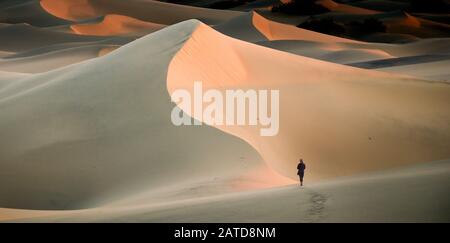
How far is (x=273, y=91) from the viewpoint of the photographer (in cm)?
1700

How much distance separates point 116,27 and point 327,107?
116ft

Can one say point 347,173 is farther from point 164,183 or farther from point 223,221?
point 223,221

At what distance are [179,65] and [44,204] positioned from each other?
17.6 feet

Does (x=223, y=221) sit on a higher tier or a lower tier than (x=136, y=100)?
lower

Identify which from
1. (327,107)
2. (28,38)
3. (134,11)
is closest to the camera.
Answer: (327,107)

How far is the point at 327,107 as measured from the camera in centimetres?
1672

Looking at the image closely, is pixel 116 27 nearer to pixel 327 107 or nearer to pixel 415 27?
pixel 415 27

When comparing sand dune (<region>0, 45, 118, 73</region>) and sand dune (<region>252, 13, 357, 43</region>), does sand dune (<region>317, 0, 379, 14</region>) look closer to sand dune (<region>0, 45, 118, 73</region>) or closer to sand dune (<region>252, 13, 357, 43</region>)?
sand dune (<region>252, 13, 357, 43</region>)

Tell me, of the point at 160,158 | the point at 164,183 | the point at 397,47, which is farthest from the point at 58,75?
the point at 397,47

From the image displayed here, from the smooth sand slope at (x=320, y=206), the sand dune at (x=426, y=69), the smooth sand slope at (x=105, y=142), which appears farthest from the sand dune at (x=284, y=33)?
the smooth sand slope at (x=320, y=206)

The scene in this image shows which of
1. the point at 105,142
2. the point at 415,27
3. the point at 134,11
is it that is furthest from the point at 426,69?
the point at 134,11

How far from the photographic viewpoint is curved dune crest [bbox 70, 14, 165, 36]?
1924 inches

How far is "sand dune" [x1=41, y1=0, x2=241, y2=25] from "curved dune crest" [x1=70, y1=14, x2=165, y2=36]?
3.98 meters

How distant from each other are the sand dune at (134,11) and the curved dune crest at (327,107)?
3647 centimetres
